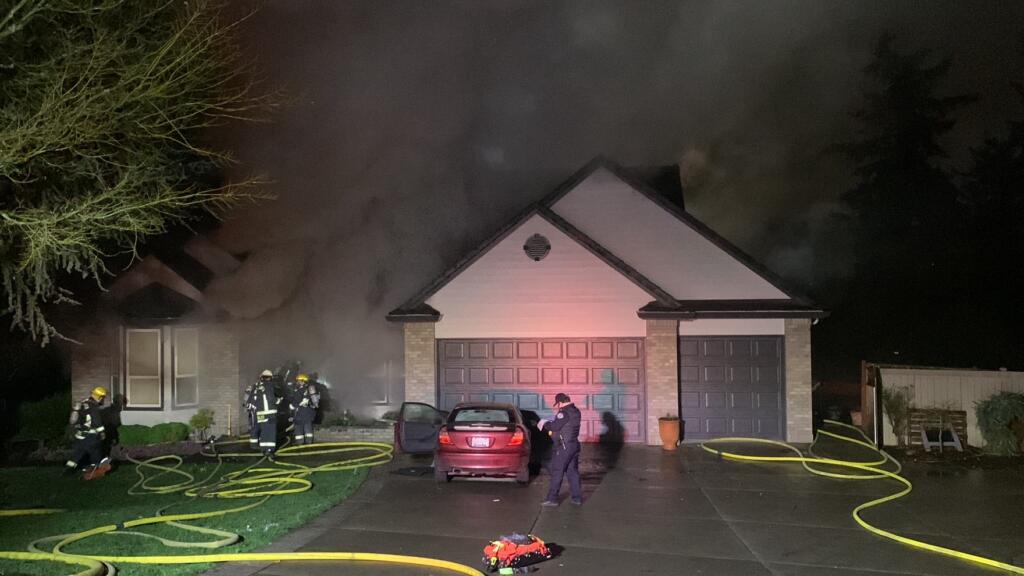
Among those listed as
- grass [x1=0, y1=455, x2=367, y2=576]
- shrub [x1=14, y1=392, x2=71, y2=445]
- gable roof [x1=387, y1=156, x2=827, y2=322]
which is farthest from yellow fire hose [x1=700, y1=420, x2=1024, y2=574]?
shrub [x1=14, y1=392, x2=71, y2=445]

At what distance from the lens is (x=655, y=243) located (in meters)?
15.4

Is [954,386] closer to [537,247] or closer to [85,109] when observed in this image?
[537,247]

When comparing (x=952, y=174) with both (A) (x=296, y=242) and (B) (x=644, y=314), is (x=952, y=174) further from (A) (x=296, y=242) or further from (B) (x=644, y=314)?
(A) (x=296, y=242)

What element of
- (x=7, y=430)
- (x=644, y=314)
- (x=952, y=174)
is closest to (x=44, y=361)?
(x=7, y=430)

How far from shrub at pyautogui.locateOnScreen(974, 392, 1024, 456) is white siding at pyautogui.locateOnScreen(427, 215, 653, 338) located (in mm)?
6425

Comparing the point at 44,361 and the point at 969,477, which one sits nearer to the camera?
the point at 969,477

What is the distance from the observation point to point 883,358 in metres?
32.5

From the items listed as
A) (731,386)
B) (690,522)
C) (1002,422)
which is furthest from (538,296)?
(1002,422)

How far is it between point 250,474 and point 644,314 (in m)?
7.74

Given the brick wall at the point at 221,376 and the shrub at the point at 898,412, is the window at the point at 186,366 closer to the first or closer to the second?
the brick wall at the point at 221,376

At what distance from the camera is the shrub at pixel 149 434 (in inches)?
559

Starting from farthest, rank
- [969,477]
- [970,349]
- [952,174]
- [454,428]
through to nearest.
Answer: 1. [952,174]
2. [970,349]
3. [969,477]
4. [454,428]

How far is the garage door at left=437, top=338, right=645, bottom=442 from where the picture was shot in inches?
576

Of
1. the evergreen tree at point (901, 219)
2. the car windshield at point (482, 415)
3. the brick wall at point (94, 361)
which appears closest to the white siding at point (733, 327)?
the car windshield at point (482, 415)
